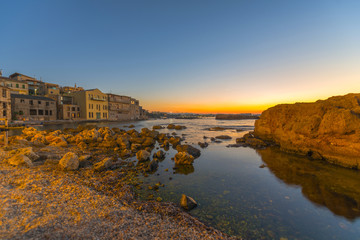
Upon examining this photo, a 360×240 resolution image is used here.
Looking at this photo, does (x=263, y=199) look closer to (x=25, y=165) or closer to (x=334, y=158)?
(x=334, y=158)

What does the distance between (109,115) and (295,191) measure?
268 ft

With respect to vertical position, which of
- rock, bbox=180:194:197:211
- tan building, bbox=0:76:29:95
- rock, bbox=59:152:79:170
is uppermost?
tan building, bbox=0:76:29:95

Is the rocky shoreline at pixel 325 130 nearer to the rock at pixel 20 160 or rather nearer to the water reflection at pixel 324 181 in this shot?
the water reflection at pixel 324 181

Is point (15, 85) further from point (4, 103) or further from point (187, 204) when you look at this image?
point (187, 204)

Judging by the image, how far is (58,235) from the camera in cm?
413

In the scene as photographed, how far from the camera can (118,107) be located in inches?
3248

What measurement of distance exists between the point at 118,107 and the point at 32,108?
3775 centimetres

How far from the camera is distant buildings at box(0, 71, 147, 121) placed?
44.2m

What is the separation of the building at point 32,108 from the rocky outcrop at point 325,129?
67.0m

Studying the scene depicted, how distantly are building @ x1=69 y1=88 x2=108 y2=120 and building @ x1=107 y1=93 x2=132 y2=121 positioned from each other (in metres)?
3.77

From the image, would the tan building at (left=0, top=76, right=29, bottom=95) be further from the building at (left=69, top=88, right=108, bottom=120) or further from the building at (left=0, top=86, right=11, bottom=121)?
the building at (left=0, top=86, right=11, bottom=121)

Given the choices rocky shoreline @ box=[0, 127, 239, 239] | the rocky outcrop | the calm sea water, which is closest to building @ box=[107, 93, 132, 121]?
rocky shoreline @ box=[0, 127, 239, 239]

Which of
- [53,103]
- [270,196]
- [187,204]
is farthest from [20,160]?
[53,103]

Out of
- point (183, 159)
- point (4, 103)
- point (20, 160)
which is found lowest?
point (183, 159)
